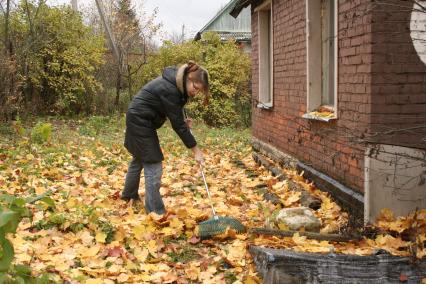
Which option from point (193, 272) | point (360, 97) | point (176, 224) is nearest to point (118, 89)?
point (176, 224)

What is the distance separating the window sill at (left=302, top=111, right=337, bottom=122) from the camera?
6109 mm

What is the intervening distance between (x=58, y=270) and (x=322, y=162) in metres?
3.91

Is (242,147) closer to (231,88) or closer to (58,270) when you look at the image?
(231,88)

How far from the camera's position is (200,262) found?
4344 mm

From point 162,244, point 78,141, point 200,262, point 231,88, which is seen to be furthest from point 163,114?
point 231,88

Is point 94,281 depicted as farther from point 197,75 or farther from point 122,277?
point 197,75

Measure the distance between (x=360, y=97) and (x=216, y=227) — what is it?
6.35ft

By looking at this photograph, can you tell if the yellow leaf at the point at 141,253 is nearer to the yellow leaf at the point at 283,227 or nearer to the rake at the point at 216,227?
the rake at the point at 216,227

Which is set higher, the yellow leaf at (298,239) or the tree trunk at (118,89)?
the tree trunk at (118,89)

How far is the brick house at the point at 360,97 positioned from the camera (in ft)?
15.2

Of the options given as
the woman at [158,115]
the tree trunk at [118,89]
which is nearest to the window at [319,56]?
the woman at [158,115]

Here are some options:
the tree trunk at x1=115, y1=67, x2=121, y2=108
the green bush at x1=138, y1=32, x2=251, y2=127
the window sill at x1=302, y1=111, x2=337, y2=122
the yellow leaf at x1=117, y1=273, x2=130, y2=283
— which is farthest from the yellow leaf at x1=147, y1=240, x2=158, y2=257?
the tree trunk at x1=115, y1=67, x2=121, y2=108

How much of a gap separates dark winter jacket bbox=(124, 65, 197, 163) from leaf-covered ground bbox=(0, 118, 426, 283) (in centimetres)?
72

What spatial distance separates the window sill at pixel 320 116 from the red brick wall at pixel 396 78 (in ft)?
3.62
